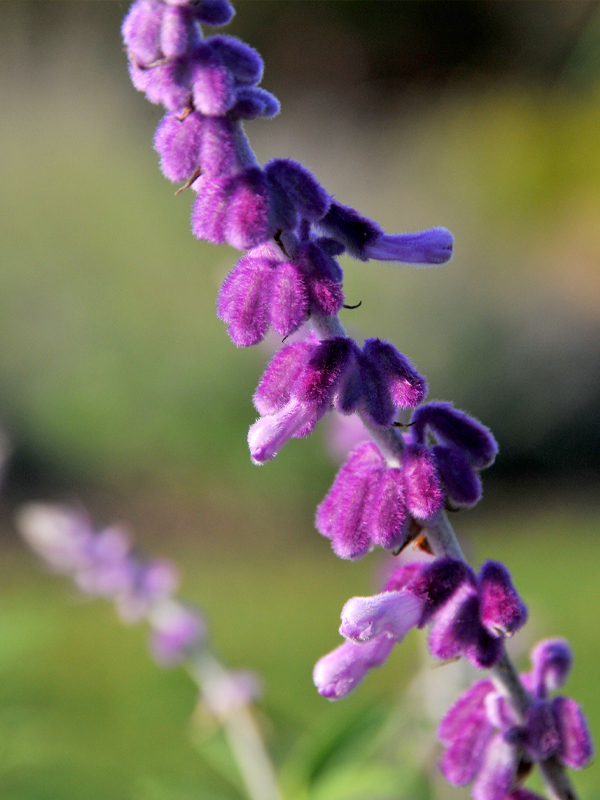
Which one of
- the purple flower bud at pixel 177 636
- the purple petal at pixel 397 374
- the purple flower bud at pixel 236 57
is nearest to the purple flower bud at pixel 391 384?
the purple petal at pixel 397 374

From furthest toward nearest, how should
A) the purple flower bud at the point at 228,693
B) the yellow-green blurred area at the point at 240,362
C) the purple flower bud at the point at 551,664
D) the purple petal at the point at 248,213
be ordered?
the yellow-green blurred area at the point at 240,362, the purple flower bud at the point at 228,693, the purple flower bud at the point at 551,664, the purple petal at the point at 248,213

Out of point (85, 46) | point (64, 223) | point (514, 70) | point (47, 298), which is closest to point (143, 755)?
point (47, 298)

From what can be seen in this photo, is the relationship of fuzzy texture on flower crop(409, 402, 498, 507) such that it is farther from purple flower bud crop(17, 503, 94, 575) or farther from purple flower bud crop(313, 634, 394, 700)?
purple flower bud crop(17, 503, 94, 575)

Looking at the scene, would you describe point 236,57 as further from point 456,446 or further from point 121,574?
point 121,574

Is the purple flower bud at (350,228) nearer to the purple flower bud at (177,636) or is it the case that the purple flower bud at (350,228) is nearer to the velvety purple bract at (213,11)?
the velvety purple bract at (213,11)

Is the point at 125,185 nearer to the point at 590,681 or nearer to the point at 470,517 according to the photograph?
the point at 470,517

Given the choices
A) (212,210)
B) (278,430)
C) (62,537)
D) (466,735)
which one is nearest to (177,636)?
(62,537)
